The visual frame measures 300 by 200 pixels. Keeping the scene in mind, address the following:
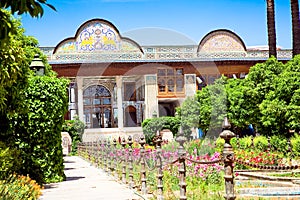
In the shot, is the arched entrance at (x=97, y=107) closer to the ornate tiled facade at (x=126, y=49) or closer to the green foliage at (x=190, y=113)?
the ornate tiled facade at (x=126, y=49)

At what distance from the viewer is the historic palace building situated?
3116 centimetres

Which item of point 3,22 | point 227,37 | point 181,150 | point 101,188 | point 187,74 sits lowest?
point 101,188

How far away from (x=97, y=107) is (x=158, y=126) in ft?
27.7

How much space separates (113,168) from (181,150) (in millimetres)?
7350

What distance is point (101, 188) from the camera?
10391 millimetres

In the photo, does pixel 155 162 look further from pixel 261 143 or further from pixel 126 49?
pixel 126 49

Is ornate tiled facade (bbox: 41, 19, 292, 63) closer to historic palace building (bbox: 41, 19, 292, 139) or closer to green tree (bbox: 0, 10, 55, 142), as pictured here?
historic palace building (bbox: 41, 19, 292, 139)

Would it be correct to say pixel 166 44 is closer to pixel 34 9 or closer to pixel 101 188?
pixel 101 188

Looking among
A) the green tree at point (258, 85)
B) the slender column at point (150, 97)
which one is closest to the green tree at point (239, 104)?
the green tree at point (258, 85)

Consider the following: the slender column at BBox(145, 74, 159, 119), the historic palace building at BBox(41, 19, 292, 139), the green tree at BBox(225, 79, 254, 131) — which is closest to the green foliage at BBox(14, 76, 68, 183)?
the green tree at BBox(225, 79, 254, 131)

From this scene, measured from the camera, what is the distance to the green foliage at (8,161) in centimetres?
873

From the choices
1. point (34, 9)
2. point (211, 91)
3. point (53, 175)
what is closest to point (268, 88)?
point (211, 91)

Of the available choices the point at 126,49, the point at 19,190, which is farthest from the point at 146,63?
the point at 19,190

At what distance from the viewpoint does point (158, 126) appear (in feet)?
96.9
